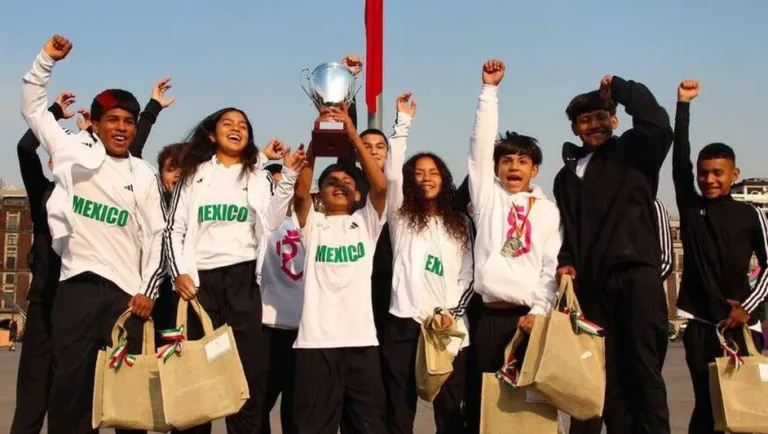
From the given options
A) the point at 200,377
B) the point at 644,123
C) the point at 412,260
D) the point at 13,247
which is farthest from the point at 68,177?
the point at 13,247

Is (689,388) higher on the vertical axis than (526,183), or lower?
lower

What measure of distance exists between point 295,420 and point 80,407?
3.90ft

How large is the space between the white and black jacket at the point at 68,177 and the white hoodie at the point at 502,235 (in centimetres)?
186

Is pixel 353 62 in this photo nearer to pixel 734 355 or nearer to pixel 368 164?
pixel 368 164

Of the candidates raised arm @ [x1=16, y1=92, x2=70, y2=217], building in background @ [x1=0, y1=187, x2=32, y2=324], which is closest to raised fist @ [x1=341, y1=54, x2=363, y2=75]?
raised arm @ [x1=16, y1=92, x2=70, y2=217]

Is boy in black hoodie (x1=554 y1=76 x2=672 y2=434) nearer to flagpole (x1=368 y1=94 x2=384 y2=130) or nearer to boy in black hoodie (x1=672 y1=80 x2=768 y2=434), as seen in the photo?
boy in black hoodie (x1=672 y1=80 x2=768 y2=434)

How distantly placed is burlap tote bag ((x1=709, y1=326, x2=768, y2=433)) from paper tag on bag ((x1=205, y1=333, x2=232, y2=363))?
2771mm

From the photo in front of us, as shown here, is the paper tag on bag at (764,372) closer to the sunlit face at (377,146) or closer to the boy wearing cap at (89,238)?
the sunlit face at (377,146)

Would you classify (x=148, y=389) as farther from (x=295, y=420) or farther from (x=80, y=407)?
(x=295, y=420)

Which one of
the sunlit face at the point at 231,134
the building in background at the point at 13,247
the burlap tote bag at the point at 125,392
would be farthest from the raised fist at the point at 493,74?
the building in background at the point at 13,247

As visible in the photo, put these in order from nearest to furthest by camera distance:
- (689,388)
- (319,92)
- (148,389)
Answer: (148,389) → (319,92) → (689,388)

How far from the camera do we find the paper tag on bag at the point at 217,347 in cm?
447

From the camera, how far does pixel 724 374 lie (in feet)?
15.8

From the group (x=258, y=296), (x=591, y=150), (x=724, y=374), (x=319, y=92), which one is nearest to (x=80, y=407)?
(x=258, y=296)
